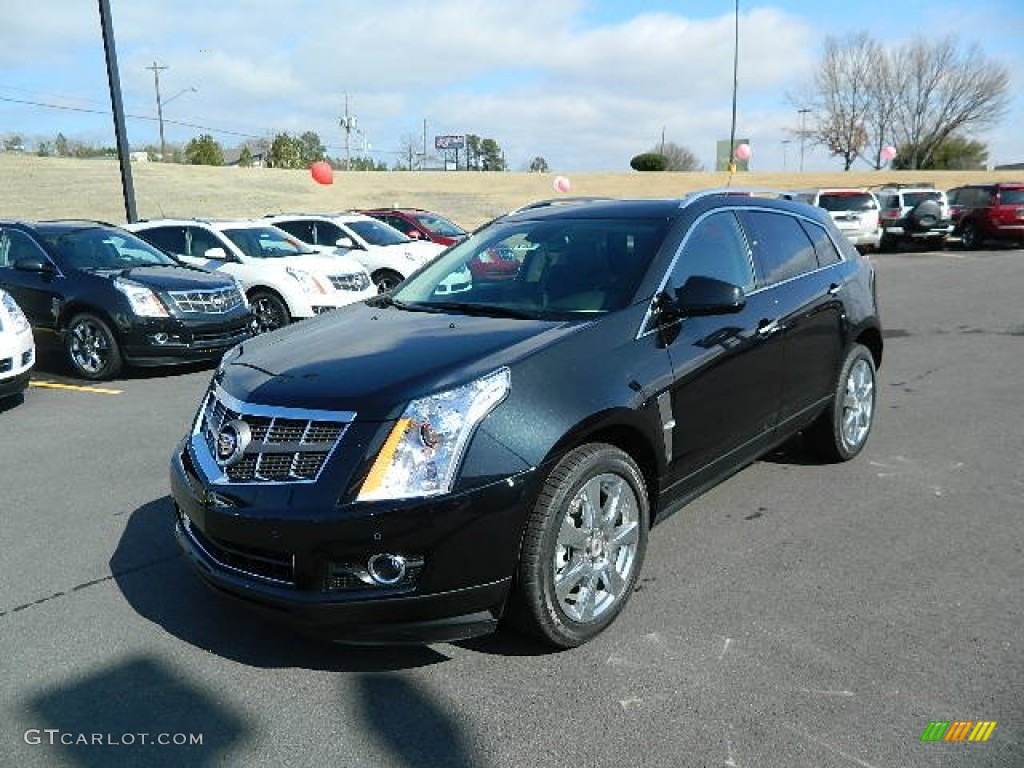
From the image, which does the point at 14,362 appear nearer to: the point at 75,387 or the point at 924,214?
the point at 75,387

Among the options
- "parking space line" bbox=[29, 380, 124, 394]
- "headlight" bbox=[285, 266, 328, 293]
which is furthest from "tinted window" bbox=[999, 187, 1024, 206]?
"parking space line" bbox=[29, 380, 124, 394]

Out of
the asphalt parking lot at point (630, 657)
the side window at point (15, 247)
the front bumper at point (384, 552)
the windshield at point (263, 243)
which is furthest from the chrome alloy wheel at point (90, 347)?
the front bumper at point (384, 552)

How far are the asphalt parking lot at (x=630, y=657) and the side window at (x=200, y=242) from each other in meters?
6.82

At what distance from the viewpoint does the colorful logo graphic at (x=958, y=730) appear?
271 centimetres

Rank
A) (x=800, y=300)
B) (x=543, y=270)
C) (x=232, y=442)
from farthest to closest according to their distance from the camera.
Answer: (x=800, y=300), (x=543, y=270), (x=232, y=442)

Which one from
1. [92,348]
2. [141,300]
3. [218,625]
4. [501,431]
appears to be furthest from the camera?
[92,348]

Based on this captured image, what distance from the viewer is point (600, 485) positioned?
10.9 ft

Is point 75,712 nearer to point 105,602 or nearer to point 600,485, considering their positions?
point 105,602

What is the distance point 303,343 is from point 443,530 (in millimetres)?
1316

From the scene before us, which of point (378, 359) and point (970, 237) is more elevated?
point (378, 359)

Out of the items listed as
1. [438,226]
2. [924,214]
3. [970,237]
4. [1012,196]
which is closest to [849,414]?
[438,226]

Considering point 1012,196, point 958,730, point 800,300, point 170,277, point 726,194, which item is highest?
point 1012,196

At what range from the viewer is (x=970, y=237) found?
25172 millimetres

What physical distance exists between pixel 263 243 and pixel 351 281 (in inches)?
57.8
